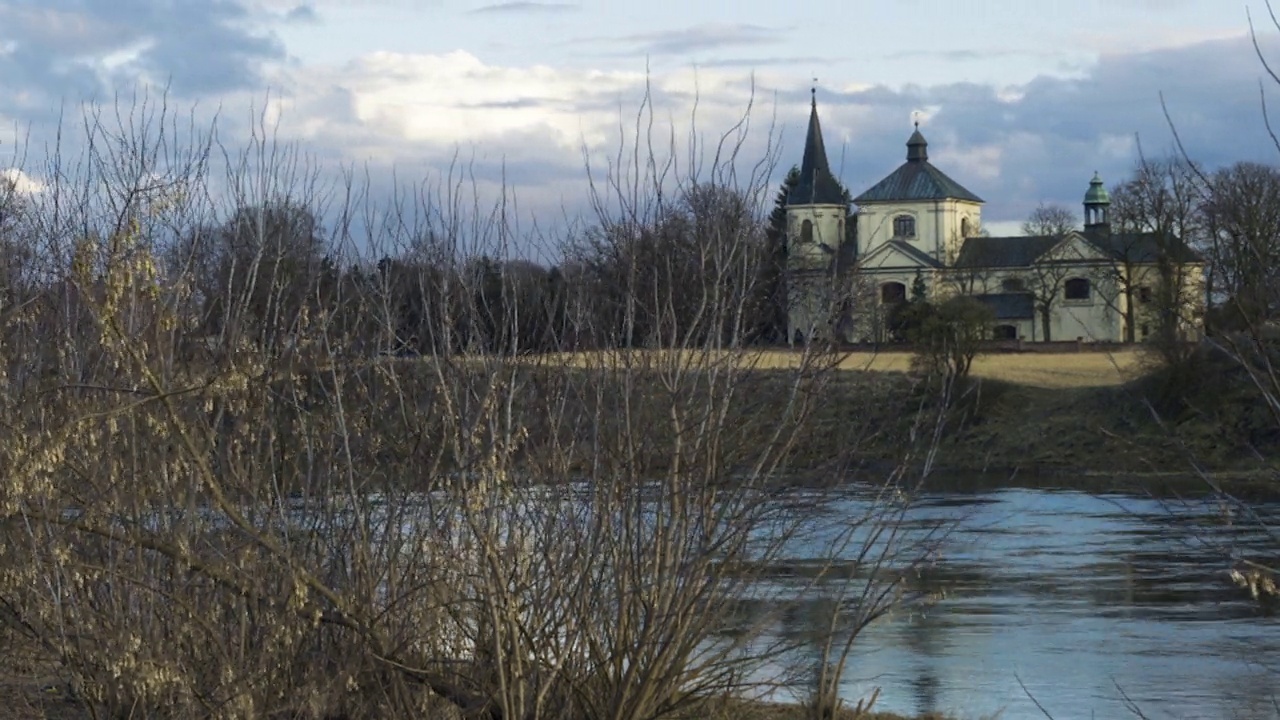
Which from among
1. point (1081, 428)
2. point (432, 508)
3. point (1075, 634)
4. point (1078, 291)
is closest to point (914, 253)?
point (1078, 291)

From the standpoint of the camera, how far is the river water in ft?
43.4

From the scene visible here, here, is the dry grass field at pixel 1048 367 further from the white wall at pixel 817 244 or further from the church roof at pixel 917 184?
the church roof at pixel 917 184

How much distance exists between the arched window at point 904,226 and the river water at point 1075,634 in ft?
273

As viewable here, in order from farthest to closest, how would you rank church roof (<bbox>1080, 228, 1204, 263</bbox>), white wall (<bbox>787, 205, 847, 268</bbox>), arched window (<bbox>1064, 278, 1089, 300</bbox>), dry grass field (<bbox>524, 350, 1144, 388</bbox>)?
arched window (<bbox>1064, 278, 1089, 300</bbox>)
dry grass field (<bbox>524, 350, 1144, 388</bbox>)
church roof (<bbox>1080, 228, 1204, 263</bbox>)
white wall (<bbox>787, 205, 847, 268</bbox>)

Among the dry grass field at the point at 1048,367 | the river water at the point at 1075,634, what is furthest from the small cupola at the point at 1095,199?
the river water at the point at 1075,634

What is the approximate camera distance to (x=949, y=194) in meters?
111

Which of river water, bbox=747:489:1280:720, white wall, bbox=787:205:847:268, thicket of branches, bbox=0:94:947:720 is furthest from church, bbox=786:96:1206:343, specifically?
thicket of branches, bbox=0:94:947:720

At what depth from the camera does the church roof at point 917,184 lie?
365 feet

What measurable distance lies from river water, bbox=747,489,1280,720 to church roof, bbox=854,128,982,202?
3362 inches

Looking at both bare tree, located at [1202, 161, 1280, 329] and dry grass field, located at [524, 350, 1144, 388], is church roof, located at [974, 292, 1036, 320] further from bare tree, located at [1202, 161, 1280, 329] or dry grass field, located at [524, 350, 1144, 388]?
bare tree, located at [1202, 161, 1280, 329]

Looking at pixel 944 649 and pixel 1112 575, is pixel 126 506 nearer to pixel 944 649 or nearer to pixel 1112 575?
pixel 944 649

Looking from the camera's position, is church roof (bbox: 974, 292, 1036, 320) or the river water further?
church roof (bbox: 974, 292, 1036, 320)

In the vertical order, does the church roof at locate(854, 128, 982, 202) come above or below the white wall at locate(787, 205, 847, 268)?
above

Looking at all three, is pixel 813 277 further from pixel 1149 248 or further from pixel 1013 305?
pixel 1013 305
